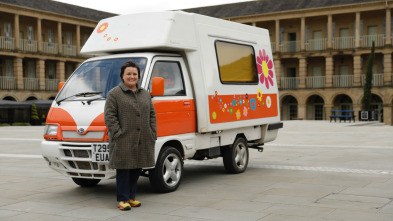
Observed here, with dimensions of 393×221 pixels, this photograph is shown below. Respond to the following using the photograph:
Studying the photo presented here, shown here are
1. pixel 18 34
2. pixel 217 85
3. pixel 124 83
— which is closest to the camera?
pixel 124 83

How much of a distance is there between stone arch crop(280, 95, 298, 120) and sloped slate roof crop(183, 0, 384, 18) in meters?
9.22

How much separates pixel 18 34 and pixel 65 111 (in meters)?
42.3

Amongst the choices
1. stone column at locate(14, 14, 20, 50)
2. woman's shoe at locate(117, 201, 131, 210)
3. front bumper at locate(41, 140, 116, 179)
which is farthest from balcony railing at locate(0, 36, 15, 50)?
woman's shoe at locate(117, 201, 131, 210)

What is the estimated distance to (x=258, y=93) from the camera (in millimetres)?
10703

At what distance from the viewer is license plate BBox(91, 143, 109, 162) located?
7.07 m

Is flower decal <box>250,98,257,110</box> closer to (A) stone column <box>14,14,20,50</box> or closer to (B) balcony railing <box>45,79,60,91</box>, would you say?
(A) stone column <box>14,14,20,50</box>

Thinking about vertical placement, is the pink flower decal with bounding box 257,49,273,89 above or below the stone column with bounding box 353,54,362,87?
below

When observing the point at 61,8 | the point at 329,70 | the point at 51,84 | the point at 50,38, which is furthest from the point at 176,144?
the point at 61,8

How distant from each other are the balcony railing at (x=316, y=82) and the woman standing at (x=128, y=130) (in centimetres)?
4486

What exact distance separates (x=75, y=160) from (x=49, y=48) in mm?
46026

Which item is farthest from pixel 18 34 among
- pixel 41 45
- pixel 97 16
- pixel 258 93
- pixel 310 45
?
pixel 258 93

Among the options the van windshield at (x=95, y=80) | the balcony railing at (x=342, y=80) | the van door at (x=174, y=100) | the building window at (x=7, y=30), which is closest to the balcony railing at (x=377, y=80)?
the balcony railing at (x=342, y=80)

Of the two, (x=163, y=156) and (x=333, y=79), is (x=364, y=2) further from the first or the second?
(x=163, y=156)

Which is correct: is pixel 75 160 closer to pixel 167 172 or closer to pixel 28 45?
pixel 167 172
